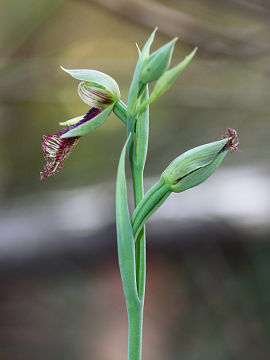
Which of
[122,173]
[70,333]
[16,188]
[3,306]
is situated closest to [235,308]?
[70,333]

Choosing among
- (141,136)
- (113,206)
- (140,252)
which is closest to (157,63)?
(141,136)

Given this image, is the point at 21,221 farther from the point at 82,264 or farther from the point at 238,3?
the point at 238,3

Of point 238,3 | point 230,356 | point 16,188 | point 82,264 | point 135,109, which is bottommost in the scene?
point 230,356

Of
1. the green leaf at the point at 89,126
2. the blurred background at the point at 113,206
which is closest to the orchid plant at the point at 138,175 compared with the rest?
the green leaf at the point at 89,126

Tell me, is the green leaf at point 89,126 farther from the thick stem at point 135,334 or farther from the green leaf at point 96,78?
the thick stem at point 135,334

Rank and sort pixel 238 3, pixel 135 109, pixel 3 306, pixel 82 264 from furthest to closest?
1. pixel 238 3
2. pixel 3 306
3. pixel 82 264
4. pixel 135 109

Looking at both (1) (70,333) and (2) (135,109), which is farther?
(1) (70,333)

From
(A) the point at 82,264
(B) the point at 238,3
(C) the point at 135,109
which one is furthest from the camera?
(B) the point at 238,3

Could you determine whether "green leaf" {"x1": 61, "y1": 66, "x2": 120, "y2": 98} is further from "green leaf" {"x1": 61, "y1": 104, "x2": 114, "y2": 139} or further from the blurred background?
the blurred background
